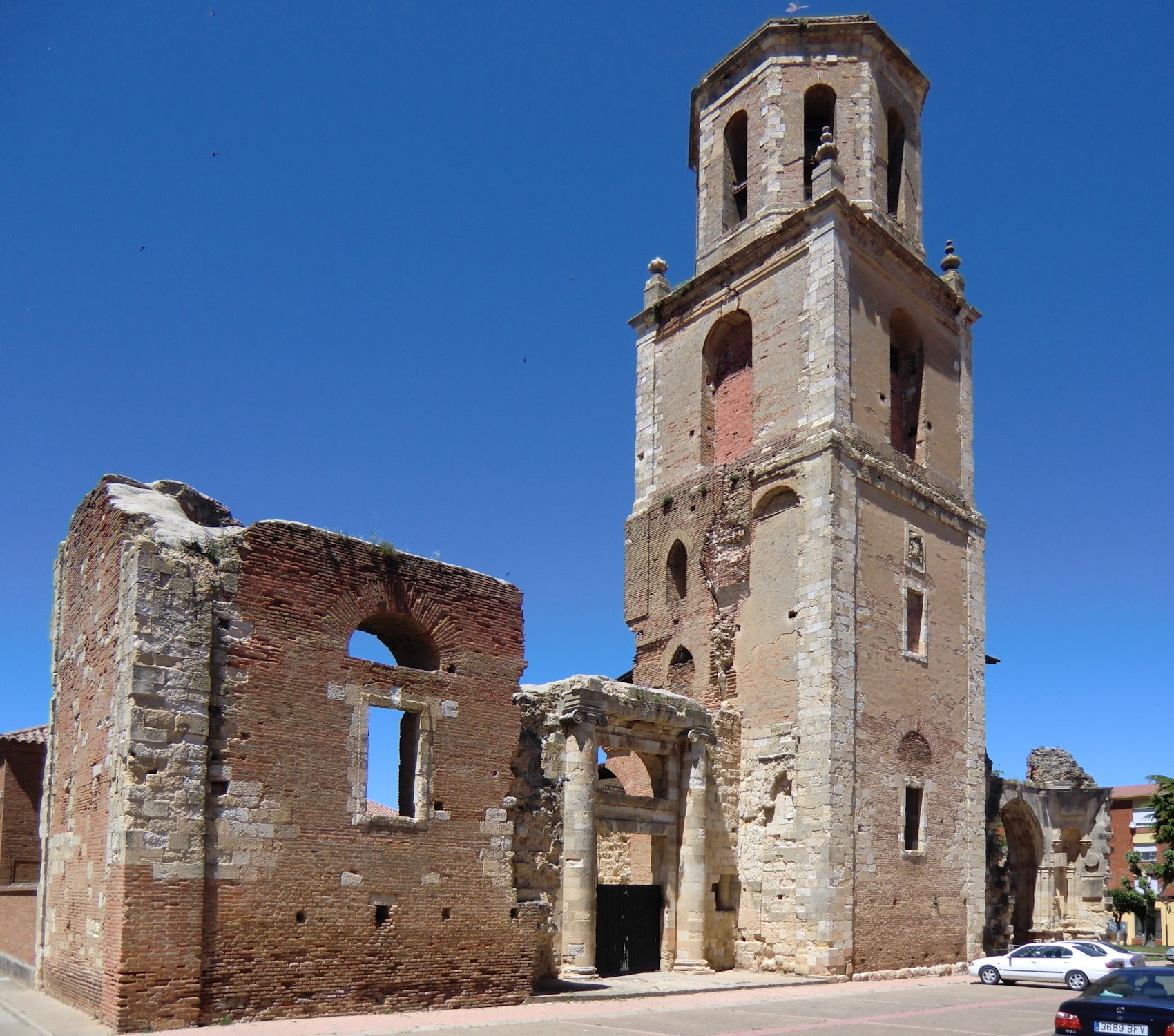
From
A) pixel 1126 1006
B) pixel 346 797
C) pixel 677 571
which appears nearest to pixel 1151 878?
pixel 677 571

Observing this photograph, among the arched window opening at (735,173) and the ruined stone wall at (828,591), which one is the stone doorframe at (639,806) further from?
the arched window opening at (735,173)

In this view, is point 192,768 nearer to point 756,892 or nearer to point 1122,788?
point 756,892

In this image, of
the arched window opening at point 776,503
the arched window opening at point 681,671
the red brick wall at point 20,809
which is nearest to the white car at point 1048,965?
the arched window opening at point 681,671

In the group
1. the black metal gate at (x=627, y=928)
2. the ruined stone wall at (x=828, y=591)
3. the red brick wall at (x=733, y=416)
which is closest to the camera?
the black metal gate at (x=627, y=928)

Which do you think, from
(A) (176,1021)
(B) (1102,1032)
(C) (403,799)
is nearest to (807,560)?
(C) (403,799)

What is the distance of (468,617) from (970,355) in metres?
17.2

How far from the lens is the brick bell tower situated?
832 inches

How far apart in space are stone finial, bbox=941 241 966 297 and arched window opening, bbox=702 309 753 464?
17.5 ft

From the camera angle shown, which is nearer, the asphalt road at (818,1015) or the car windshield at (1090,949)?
the asphalt road at (818,1015)

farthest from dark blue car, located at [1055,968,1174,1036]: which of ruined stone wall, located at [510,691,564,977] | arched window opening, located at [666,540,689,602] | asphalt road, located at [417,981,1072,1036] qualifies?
arched window opening, located at [666,540,689,602]

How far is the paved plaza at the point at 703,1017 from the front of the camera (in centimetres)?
1211

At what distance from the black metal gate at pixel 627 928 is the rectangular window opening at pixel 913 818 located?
5.36 m

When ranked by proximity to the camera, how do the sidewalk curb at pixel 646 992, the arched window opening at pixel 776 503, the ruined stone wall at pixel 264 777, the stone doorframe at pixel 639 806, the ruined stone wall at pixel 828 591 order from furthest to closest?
the arched window opening at pixel 776 503
the ruined stone wall at pixel 828 591
the stone doorframe at pixel 639 806
the sidewalk curb at pixel 646 992
the ruined stone wall at pixel 264 777

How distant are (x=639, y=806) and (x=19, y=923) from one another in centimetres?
1015
